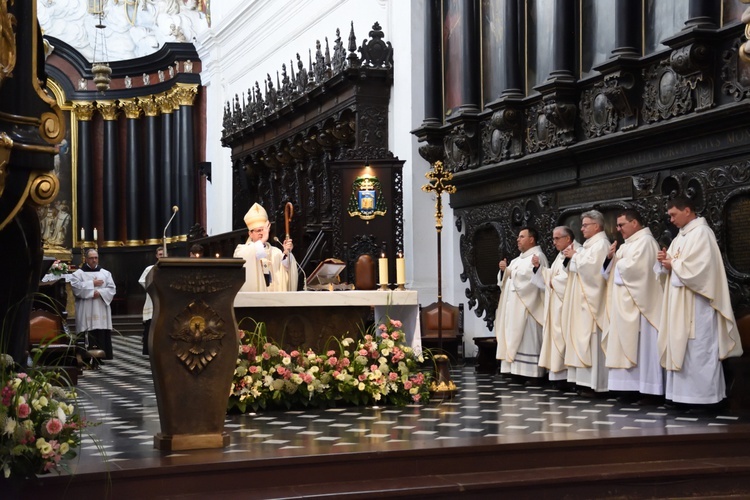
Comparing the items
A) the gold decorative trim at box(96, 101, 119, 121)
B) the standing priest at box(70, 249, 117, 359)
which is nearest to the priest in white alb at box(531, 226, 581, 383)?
the standing priest at box(70, 249, 117, 359)

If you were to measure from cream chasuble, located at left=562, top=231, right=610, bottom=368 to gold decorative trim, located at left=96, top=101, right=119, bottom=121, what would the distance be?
19675 millimetres

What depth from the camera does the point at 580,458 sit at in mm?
6930

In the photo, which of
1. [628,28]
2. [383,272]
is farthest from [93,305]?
[628,28]

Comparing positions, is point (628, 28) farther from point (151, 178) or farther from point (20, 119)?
point (151, 178)

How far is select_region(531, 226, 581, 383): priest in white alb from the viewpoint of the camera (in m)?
10.7

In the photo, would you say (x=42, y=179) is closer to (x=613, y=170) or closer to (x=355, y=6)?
(x=613, y=170)

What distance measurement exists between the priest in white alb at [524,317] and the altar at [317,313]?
1776 millimetres

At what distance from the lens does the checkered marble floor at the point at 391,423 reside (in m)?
6.85

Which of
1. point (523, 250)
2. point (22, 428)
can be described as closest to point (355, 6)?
point (523, 250)

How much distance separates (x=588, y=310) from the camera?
1021 centimetres

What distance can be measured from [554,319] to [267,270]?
2.93m

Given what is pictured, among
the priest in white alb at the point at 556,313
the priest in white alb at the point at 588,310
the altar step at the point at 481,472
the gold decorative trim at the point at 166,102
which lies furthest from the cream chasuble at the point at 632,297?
the gold decorative trim at the point at 166,102

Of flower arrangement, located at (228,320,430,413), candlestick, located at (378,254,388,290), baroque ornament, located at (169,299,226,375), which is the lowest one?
flower arrangement, located at (228,320,430,413)

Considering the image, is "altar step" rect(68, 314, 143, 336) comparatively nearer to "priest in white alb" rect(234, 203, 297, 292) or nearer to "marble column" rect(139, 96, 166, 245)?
"marble column" rect(139, 96, 166, 245)
